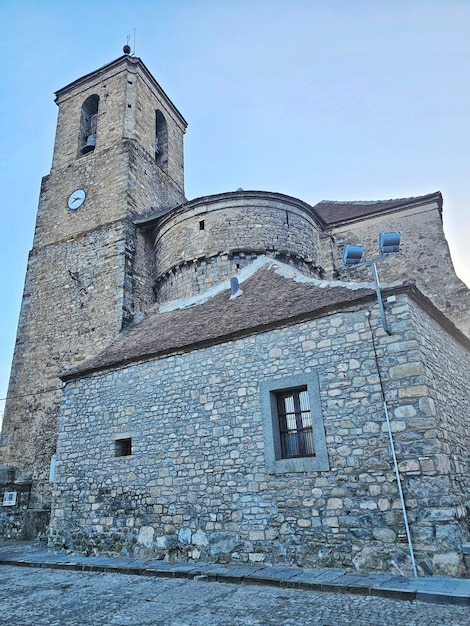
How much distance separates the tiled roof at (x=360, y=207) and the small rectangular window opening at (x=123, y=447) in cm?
935

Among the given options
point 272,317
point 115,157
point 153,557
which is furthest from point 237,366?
point 115,157

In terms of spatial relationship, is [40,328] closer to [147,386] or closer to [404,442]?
[147,386]

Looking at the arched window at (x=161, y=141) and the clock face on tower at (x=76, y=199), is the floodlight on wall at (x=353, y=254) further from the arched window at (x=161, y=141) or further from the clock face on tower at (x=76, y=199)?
the arched window at (x=161, y=141)

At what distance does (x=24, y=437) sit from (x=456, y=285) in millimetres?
13819

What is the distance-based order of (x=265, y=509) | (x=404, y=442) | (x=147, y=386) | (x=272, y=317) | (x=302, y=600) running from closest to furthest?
(x=302, y=600), (x=404, y=442), (x=265, y=509), (x=272, y=317), (x=147, y=386)

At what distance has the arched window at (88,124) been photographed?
17.1 m

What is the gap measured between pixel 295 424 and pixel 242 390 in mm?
1086

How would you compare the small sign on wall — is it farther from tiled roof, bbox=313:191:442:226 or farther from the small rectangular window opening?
tiled roof, bbox=313:191:442:226

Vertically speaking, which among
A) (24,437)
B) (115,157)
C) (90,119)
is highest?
(90,119)

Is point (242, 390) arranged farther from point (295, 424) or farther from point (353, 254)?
point (353, 254)

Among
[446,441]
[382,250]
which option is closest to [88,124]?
[382,250]

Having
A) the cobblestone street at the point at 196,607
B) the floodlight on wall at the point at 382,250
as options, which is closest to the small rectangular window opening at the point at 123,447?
the cobblestone street at the point at 196,607

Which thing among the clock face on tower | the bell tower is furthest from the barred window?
the clock face on tower

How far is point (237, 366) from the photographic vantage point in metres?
7.59
